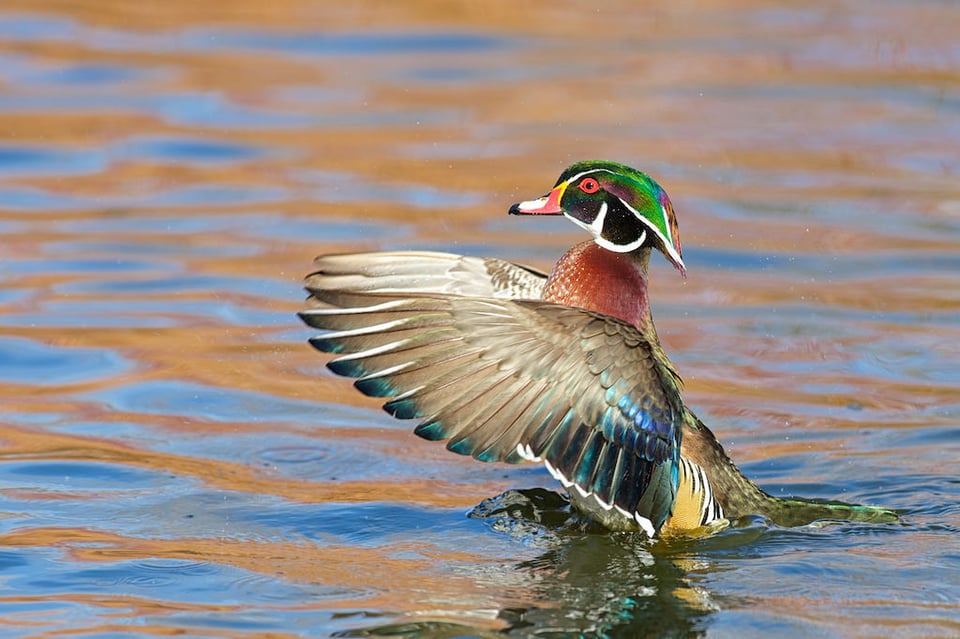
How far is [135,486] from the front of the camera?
7180 mm

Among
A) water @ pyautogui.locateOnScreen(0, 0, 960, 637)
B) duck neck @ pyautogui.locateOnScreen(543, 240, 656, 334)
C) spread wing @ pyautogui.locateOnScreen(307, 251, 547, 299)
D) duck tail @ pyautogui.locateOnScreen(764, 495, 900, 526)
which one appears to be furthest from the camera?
duck tail @ pyautogui.locateOnScreen(764, 495, 900, 526)

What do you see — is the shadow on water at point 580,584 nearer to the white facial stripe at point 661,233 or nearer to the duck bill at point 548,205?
the white facial stripe at point 661,233

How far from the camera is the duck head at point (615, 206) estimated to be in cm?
640

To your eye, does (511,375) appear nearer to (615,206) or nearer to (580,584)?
(580,584)

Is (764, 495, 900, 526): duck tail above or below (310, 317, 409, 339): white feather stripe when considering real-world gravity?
below

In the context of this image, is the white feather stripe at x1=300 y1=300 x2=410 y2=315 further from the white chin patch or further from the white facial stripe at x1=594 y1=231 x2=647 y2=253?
the white facial stripe at x1=594 y1=231 x2=647 y2=253

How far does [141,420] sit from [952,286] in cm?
501

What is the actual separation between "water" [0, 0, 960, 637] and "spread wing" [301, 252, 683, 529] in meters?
0.58

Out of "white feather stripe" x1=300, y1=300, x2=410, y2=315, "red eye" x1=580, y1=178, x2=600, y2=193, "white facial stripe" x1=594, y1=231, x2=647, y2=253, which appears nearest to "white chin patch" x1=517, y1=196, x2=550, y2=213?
"red eye" x1=580, y1=178, x2=600, y2=193

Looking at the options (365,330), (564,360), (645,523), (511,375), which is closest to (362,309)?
(365,330)

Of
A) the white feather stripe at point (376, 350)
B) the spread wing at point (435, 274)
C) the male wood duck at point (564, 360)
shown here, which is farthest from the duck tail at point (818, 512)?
the white feather stripe at point (376, 350)

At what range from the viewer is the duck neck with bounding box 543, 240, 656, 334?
6.49 metres

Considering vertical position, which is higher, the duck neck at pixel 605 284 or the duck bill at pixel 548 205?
the duck bill at pixel 548 205

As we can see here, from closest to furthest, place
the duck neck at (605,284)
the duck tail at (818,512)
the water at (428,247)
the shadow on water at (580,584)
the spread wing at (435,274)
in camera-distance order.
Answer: the shadow on water at (580,584), the water at (428,247), the spread wing at (435,274), the duck neck at (605,284), the duck tail at (818,512)
